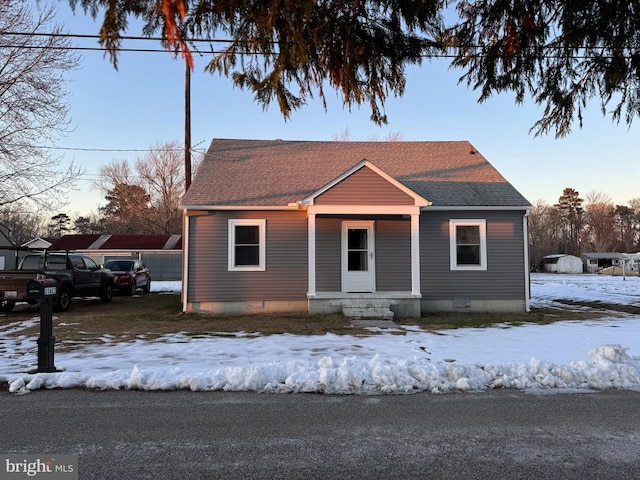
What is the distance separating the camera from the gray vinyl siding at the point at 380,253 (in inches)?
503

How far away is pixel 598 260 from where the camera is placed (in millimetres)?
59125

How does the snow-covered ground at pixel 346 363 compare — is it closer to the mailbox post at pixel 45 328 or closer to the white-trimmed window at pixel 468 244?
the mailbox post at pixel 45 328

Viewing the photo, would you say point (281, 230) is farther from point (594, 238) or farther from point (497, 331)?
point (594, 238)

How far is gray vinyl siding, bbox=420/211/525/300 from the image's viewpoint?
13.1m

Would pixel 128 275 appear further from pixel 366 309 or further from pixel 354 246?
pixel 366 309

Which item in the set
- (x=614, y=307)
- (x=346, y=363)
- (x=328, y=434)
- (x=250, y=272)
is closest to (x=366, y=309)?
(x=250, y=272)

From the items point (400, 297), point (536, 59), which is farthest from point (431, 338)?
point (536, 59)

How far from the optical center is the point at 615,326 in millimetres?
10414

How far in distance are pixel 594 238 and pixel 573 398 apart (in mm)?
75677

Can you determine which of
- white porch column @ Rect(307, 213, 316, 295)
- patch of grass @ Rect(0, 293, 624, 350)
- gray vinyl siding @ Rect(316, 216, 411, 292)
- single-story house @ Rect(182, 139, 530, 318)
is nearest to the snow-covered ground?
patch of grass @ Rect(0, 293, 624, 350)

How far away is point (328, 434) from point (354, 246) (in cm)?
925

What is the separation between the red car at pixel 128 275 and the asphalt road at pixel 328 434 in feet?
46.9

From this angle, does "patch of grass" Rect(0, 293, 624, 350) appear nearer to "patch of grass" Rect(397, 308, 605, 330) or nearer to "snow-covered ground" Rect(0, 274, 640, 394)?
"patch of grass" Rect(397, 308, 605, 330)

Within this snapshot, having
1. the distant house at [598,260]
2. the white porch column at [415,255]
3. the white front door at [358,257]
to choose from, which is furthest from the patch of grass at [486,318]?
the distant house at [598,260]
